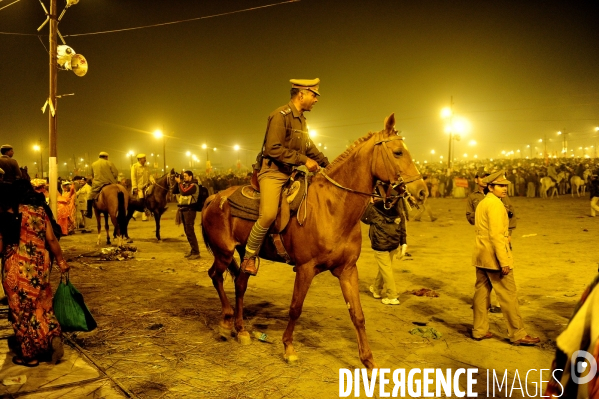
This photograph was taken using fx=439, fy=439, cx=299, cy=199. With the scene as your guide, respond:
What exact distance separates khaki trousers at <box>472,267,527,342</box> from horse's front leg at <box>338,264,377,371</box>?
184 centimetres

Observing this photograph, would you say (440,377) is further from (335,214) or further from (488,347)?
(335,214)

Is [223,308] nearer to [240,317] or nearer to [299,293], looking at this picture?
[240,317]

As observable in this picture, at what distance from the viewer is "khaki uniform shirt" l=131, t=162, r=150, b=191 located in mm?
15930

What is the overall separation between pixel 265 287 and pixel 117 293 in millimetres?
2819

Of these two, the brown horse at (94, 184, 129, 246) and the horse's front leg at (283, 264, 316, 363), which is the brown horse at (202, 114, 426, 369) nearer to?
the horse's front leg at (283, 264, 316, 363)

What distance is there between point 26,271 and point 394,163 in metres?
4.25

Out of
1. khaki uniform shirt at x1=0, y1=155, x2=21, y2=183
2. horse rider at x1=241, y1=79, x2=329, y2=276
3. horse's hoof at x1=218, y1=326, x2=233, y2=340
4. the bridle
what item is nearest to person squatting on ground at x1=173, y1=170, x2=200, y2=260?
khaki uniform shirt at x1=0, y1=155, x2=21, y2=183

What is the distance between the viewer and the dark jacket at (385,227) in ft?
24.6

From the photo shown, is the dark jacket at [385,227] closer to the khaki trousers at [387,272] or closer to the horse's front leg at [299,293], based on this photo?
the khaki trousers at [387,272]

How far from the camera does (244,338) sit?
225 inches

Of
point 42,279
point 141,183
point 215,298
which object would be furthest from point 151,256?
point 42,279

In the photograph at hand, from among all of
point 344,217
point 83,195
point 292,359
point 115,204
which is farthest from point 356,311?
point 83,195

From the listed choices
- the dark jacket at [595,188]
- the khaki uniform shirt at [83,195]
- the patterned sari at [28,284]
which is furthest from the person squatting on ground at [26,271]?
the dark jacket at [595,188]

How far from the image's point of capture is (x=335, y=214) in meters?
5.08
